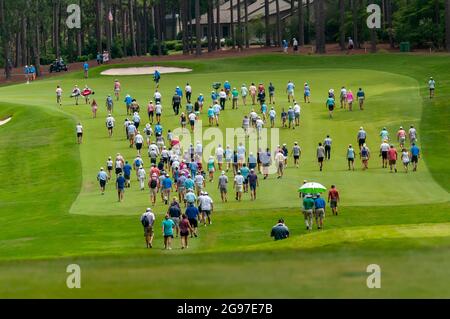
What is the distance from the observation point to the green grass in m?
18.1

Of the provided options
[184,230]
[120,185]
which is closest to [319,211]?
[184,230]

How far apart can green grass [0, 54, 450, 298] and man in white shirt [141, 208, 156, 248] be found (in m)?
0.52

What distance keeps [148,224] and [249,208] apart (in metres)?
→ 8.17

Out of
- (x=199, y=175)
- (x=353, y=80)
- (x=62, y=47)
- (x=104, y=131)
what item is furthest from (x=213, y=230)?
(x=62, y=47)

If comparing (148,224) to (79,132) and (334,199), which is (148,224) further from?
(79,132)

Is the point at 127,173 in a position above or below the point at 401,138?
below

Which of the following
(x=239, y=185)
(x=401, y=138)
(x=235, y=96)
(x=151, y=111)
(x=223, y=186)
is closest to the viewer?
(x=223, y=186)

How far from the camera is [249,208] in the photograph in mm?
42531

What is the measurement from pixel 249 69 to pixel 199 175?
54.0m

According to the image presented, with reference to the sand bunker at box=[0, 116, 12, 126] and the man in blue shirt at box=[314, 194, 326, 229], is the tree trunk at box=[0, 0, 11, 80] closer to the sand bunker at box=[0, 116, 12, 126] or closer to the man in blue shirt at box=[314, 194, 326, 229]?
the sand bunker at box=[0, 116, 12, 126]

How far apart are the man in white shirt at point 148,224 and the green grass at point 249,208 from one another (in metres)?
0.52

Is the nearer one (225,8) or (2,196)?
(2,196)
